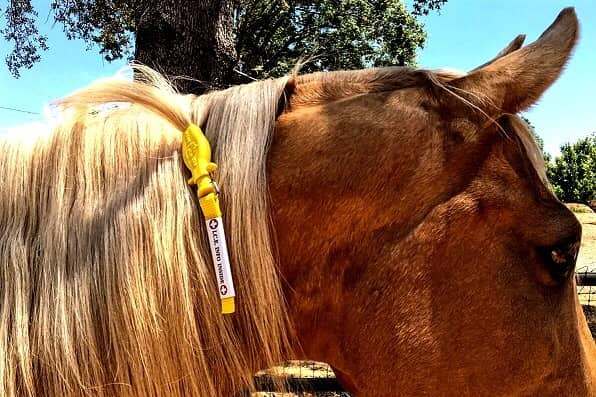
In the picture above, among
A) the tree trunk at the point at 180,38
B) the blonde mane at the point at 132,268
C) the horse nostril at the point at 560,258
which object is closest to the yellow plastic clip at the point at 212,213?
the blonde mane at the point at 132,268

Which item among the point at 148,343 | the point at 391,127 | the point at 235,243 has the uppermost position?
the point at 391,127

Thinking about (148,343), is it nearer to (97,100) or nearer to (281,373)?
(281,373)

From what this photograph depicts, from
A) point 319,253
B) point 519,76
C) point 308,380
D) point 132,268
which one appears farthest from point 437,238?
point 308,380

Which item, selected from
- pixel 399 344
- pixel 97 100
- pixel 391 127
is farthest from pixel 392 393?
pixel 97 100

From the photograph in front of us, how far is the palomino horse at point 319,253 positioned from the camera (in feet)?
3.09

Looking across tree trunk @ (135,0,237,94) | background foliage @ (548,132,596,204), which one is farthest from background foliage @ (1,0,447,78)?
background foliage @ (548,132,596,204)

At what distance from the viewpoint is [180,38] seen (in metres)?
3.60

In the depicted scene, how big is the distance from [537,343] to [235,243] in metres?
0.62

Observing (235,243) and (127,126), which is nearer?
(235,243)

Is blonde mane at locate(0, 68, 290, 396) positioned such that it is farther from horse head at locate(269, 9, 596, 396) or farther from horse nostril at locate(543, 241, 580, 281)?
horse nostril at locate(543, 241, 580, 281)

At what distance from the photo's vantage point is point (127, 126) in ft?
3.51

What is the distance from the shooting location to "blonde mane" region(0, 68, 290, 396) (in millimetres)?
933

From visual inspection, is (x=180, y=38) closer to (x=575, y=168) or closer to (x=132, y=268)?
(x=132, y=268)

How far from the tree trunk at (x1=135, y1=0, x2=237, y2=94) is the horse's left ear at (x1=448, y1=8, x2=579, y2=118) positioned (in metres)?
2.69
